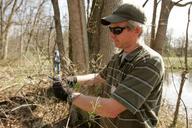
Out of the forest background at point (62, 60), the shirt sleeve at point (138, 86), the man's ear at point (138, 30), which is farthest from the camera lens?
the forest background at point (62, 60)

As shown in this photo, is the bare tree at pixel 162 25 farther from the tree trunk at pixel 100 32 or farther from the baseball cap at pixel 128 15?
the baseball cap at pixel 128 15

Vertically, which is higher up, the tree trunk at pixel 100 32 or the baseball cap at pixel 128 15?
the baseball cap at pixel 128 15

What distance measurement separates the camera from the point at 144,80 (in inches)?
123

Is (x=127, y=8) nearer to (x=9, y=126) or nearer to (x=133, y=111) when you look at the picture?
(x=133, y=111)

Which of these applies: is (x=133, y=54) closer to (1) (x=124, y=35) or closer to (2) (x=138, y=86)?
(1) (x=124, y=35)

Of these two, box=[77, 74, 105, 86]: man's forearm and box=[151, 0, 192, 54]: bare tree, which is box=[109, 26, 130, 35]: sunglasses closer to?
box=[77, 74, 105, 86]: man's forearm

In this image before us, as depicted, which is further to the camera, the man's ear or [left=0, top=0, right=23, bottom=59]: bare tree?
[left=0, top=0, right=23, bottom=59]: bare tree

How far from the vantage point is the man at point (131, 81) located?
313 centimetres

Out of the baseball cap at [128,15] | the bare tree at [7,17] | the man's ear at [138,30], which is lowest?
the bare tree at [7,17]

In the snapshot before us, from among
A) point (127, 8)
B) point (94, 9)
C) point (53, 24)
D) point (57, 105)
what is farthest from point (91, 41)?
point (127, 8)

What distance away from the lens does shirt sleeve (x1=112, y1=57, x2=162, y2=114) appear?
3.12 metres

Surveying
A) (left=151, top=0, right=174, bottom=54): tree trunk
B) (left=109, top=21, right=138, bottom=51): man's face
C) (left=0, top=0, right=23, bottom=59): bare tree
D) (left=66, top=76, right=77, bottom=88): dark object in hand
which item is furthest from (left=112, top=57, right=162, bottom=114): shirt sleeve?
(left=0, top=0, right=23, bottom=59): bare tree

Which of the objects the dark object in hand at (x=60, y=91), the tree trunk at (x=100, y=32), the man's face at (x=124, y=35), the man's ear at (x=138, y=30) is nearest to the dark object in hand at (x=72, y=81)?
the dark object in hand at (x=60, y=91)

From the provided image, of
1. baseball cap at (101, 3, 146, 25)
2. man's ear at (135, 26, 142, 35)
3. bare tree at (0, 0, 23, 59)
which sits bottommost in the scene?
bare tree at (0, 0, 23, 59)
